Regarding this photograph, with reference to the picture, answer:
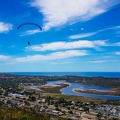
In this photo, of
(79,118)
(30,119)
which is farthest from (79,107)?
(30,119)

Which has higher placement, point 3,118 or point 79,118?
point 3,118

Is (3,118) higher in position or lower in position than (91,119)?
higher

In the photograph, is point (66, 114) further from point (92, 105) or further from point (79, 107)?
point (92, 105)

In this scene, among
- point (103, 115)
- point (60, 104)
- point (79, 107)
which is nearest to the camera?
point (103, 115)

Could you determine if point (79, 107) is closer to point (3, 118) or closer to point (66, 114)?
point (66, 114)

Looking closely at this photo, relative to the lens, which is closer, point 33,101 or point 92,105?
point 92,105

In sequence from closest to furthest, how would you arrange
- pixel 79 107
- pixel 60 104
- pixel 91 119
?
pixel 91 119
pixel 79 107
pixel 60 104

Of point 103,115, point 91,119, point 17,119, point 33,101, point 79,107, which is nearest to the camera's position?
point 17,119

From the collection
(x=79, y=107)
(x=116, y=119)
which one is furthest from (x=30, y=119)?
(x=79, y=107)

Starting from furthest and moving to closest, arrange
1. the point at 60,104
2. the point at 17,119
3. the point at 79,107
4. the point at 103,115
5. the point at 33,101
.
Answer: the point at 33,101, the point at 60,104, the point at 79,107, the point at 103,115, the point at 17,119
